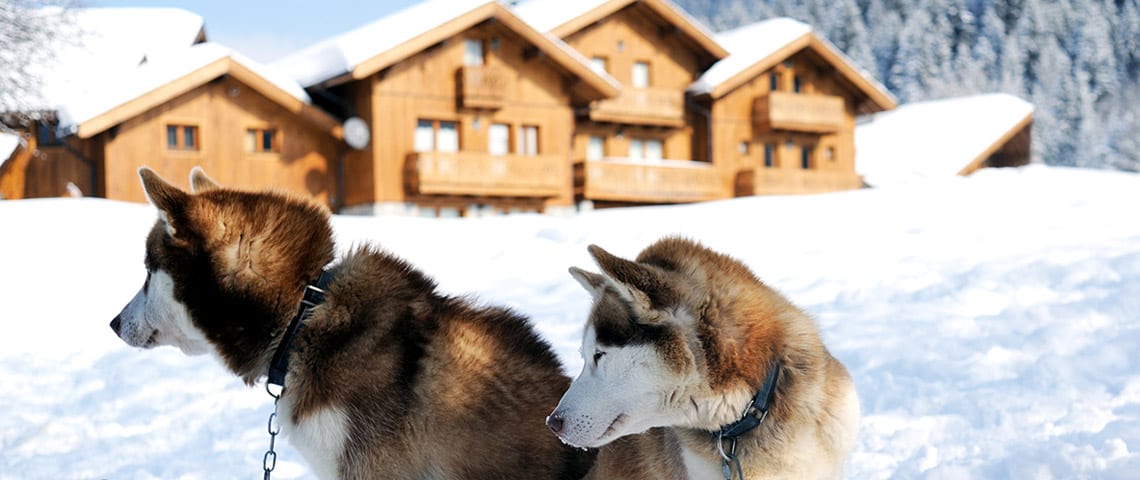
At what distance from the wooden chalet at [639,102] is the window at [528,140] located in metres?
1.57

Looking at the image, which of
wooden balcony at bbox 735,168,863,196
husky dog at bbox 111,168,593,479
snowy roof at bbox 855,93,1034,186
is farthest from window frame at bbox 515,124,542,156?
husky dog at bbox 111,168,593,479

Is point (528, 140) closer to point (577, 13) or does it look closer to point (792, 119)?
point (577, 13)

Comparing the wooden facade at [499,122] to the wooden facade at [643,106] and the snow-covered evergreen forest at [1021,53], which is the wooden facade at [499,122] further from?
the snow-covered evergreen forest at [1021,53]

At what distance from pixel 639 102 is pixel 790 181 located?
20.3 feet

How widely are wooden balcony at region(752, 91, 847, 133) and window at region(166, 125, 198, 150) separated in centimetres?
1858

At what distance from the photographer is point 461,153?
27719 millimetres

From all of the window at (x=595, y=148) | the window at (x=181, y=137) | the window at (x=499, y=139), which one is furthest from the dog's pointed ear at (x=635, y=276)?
A: the window at (x=595, y=148)

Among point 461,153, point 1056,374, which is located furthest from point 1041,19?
point 1056,374

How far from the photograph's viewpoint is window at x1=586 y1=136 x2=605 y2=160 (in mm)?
32750

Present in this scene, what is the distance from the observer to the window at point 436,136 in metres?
28.6

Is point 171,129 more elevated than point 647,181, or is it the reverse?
point 171,129

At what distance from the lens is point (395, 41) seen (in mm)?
26750

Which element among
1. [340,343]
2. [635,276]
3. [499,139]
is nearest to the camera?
[635,276]

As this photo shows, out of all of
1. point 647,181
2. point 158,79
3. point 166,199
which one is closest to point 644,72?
point 647,181
